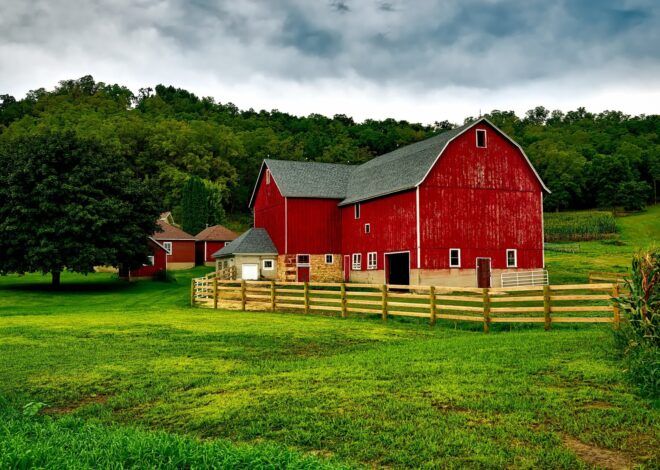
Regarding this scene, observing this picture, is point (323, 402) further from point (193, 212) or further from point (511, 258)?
point (193, 212)

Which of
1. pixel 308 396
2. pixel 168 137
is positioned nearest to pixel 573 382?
pixel 308 396

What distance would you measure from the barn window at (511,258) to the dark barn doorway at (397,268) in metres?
5.81

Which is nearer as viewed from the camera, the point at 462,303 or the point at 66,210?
the point at 462,303

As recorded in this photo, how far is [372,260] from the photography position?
122 ft

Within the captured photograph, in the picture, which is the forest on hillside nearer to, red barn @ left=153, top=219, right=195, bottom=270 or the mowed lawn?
red barn @ left=153, top=219, right=195, bottom=270

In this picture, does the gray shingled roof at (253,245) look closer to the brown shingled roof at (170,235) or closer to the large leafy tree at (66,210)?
the large leafy tree at (66,210)

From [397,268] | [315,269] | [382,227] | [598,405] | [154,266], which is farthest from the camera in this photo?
[154,266]

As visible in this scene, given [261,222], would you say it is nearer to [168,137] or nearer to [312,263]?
[312,263]

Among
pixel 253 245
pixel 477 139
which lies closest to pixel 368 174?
pixel 477 139

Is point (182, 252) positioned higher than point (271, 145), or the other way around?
point (271, 145)

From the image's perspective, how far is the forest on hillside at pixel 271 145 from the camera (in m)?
88.2

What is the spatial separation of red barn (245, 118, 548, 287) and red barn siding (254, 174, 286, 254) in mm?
476

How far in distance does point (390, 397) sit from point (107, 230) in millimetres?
31952

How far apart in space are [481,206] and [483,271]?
3.73m
